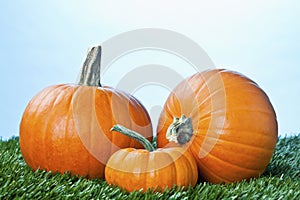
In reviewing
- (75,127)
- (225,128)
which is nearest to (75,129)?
(75,127)

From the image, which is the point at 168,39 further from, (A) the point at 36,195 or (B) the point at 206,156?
(A) the point at 36,195

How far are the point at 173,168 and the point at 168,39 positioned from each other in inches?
30.4

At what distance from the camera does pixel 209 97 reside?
2.05m

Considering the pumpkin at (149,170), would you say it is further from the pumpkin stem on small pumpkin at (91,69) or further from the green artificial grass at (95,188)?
the pumpkin stem on small pumpkin at (91,69)

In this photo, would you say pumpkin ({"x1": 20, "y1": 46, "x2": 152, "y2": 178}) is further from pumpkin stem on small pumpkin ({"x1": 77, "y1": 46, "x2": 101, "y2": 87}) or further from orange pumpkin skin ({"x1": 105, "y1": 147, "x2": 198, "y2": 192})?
orange pumpkin skin ({"x1": 105, "y1": 147, "x2": 198, "y2": 192})

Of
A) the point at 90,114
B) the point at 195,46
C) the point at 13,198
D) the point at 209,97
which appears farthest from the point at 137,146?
the point at 13,198

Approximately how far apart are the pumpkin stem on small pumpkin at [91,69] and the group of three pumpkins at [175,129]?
0.04m

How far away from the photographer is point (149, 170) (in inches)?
67.6

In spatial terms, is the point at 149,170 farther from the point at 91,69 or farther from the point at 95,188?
the point at 91,69

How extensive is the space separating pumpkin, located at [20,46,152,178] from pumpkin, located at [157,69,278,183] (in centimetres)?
25

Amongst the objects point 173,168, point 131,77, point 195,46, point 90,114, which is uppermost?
point 195,46

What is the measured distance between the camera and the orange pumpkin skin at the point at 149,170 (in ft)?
5.64

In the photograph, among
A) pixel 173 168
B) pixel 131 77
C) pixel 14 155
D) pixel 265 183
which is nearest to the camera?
pixel 173 168

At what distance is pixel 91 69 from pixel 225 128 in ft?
2.31
